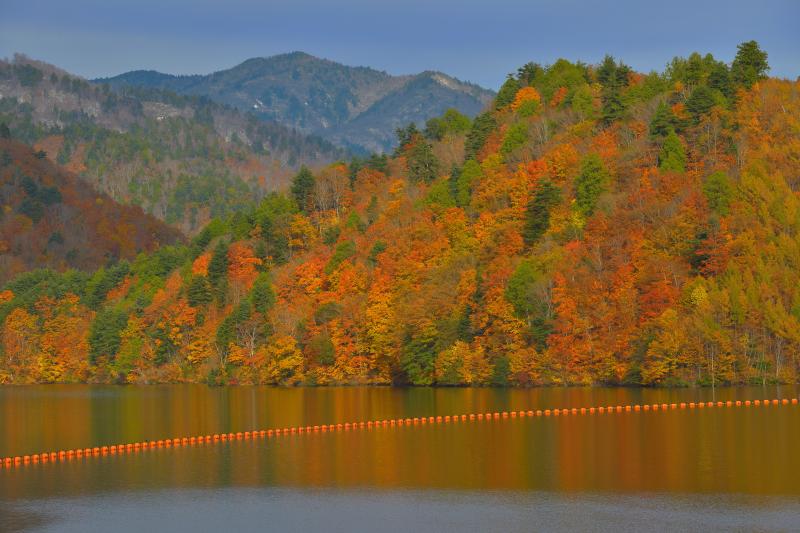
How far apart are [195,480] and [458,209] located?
8573 centimetres

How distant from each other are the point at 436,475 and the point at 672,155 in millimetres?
75355

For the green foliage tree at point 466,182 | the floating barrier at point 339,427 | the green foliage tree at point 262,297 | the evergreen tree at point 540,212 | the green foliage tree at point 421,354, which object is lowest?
the floating barrier at point 339,427

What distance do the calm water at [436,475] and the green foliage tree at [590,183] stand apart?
1484 inches

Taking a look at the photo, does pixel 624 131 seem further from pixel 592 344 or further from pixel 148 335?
pixel 148 335

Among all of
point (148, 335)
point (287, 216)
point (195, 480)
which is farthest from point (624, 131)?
point (195, 480)

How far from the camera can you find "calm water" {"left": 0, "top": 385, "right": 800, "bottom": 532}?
5062 cm

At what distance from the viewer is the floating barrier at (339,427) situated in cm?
7238

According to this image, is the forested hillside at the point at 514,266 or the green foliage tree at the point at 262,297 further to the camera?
the green foliage tree at the point at 262,297

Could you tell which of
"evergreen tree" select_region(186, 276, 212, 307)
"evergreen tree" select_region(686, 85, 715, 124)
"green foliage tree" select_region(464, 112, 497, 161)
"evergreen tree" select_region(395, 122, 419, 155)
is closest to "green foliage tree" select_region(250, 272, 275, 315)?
"evergreen tree" select_region(186, 276, 212, 307)

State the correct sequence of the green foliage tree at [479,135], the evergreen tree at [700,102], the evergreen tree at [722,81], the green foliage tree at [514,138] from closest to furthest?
the evergreen tree at [700,102]
the evergreen tree at [722,81]
the green foliage tree at [514,138]
the green foliage tree at [479,135]

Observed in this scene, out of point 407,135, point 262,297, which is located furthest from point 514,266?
point 407,135

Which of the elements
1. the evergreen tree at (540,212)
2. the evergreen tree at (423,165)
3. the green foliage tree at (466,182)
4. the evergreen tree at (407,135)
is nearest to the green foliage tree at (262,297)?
the green foliage tree at (466,182)

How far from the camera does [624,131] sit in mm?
142000

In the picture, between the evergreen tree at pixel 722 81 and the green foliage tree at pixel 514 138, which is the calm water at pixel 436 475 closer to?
the evergreen tree at pixel 722 81
